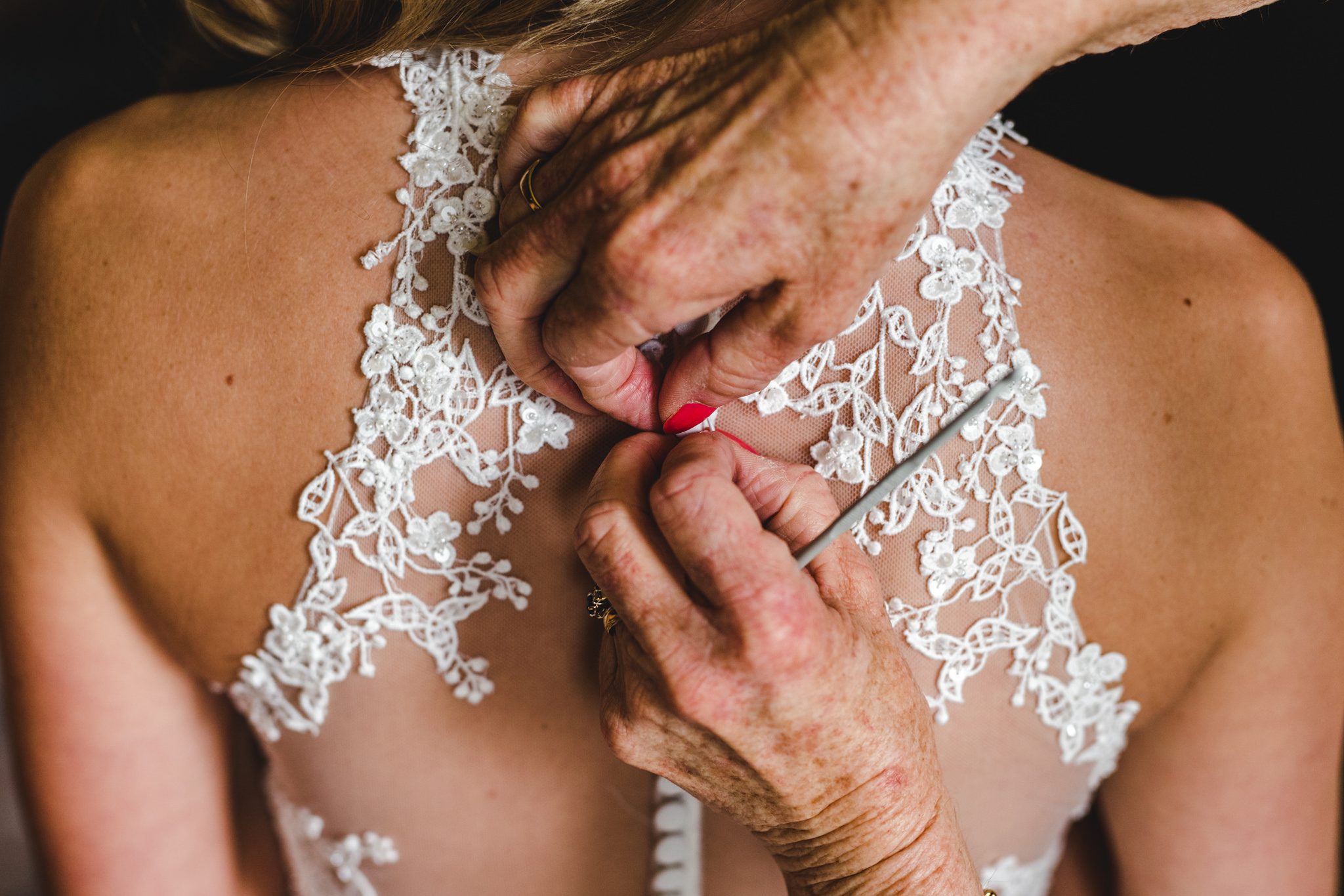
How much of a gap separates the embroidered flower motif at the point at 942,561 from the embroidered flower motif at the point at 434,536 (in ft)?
1.58

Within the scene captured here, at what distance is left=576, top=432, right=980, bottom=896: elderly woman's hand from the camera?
77cm

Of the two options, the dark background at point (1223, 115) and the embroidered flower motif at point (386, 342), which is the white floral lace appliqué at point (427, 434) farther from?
the dark background at point (1223, 115)

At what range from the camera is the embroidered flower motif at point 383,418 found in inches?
36.3

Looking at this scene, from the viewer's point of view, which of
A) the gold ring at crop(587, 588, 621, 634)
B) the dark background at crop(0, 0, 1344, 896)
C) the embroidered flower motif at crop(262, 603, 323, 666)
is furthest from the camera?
the dark background at crop(0, 0, 1344, 896)

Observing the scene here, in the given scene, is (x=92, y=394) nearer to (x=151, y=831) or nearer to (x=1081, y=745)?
(x=151, y=831)

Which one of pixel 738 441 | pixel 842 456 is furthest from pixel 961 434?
pixel 738 441

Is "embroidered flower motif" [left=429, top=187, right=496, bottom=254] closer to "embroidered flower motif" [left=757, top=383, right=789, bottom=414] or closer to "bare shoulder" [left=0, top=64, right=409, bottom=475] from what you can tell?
"bare shoulder" [left=0, top=64, right=409, bottom=475]

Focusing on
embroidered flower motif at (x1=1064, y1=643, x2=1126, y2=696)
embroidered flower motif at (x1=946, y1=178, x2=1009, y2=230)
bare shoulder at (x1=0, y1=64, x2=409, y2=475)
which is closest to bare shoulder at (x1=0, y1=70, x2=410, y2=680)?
bare shoulder at (x1=0, y1=64, x2=409, y2=475)

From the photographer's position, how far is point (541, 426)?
94cm

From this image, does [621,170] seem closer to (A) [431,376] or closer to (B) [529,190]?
(B) [529,190]

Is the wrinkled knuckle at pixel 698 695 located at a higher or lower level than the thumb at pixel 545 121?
lower

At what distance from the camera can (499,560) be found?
98cm

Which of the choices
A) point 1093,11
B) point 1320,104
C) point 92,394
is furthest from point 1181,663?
point 92,394

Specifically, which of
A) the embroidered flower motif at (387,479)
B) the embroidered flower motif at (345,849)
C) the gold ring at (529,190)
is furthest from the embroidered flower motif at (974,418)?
the embroidered flower motif at (345,849)
